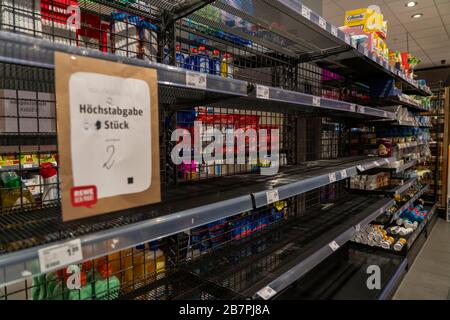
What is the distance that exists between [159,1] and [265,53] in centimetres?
105

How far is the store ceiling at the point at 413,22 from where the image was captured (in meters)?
4.50

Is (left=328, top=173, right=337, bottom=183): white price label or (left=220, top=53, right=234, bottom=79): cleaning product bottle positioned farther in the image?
(left=220, top=53, right=234, bottom=79): cleaning product bottle

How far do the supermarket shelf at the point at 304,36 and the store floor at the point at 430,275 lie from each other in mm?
1837

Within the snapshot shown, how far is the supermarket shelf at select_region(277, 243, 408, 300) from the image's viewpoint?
81.0 inches

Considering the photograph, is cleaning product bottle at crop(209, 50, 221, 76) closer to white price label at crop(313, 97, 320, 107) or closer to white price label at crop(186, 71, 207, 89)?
white price label at crop(313, 97, 320, 107)

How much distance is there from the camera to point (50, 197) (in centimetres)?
115

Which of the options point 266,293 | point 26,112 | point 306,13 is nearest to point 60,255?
point 266,293

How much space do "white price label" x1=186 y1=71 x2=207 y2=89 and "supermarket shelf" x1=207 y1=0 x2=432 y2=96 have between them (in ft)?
1.82

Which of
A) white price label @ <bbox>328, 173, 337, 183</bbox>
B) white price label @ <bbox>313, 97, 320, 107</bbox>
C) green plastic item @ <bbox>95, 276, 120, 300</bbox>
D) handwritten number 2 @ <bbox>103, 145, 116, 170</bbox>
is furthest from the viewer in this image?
white price label @ <bbox>328, 173, 337, 183</bbox>

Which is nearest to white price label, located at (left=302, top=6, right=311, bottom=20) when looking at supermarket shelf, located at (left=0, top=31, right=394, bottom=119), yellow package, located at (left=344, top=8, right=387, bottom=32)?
supermarket shelf, located at (left=0, top=31, right=394, bottom=119)

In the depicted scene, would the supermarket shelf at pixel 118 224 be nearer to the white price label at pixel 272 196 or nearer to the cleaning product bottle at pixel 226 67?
the white price label at pixel 272 196

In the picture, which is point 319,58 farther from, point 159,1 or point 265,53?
Answer: point 159,1

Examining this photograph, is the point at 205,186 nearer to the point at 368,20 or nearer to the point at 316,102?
the point at 316,102
